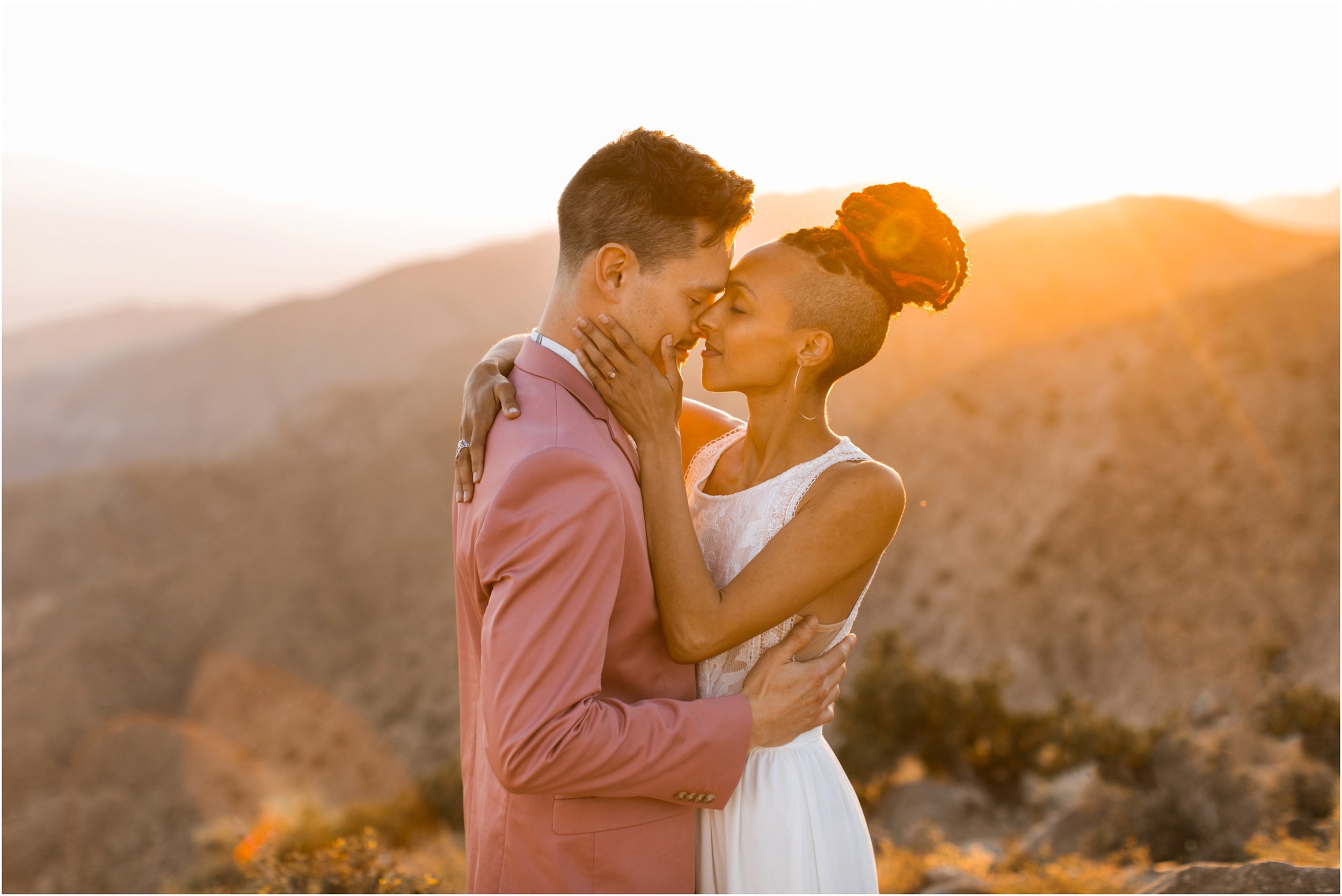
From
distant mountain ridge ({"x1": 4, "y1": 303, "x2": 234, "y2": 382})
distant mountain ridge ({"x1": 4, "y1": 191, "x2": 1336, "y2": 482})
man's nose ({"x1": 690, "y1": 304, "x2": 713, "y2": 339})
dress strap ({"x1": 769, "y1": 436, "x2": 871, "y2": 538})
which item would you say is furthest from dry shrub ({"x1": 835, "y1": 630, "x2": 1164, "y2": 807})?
distant mountain ridge ({"x1": 4, "y1": 303, "x2": 234, "y2": 382})

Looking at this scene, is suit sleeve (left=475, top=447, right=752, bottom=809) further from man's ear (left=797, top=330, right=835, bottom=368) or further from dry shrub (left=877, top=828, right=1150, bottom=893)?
dry shrub (left=877, top=828, right=1150, bottom=893)

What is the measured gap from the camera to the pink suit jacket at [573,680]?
191 centimetres

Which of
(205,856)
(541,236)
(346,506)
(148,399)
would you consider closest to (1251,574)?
(205,856)

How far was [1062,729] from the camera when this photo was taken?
13.4m

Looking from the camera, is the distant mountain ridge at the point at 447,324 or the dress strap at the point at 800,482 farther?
the distant mountain ridge at the point at 447,324

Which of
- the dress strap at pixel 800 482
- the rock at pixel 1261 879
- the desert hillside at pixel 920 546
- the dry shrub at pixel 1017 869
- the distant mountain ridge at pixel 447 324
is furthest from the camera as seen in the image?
the distant mountain ridge at pixel 447 324

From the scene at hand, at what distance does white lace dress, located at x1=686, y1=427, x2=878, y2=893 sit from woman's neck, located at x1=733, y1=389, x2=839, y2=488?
51 millimetres

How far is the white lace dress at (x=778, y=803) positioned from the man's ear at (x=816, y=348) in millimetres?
265

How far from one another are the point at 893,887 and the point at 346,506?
3463 cm

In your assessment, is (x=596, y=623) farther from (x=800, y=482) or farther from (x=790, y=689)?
(x=800, y=482)

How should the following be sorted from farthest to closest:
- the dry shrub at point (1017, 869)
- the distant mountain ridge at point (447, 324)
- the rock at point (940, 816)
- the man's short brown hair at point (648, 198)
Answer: the distant mountain ridge at point (447, 324), the rock at point (940, 816), the dry shrub at point (1017, 869), the man's short brown hair at point (648, 198)

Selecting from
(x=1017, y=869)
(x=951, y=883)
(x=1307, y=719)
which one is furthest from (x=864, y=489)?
(x=1307, y=719)

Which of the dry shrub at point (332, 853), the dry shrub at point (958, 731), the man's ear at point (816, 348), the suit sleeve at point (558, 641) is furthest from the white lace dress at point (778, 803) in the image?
the dry shrub at point (958, 731)

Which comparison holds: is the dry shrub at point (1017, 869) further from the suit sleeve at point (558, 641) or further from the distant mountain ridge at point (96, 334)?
the distant mountain ridge at point (96, 334)
